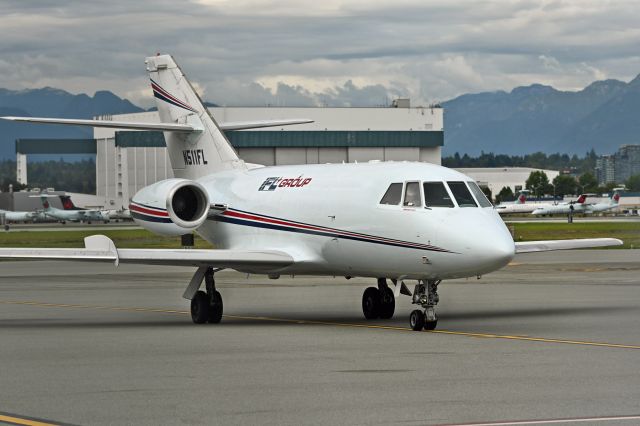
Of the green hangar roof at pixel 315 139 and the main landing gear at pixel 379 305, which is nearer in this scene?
the main landing gear at pixel 379 305

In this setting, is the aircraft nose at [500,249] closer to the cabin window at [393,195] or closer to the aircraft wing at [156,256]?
the cabin window at [393,195]

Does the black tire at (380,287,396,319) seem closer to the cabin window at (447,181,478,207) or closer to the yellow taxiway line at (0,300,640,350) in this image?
the yellow taxiway line at (0,300,640,350)

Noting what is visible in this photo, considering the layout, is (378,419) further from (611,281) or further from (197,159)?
(611,281)

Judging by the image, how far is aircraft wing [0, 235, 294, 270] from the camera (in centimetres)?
1997

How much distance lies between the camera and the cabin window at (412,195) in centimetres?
1978

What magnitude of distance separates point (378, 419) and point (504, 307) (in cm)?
1370

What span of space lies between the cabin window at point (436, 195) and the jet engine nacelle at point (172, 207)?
18.2 ft

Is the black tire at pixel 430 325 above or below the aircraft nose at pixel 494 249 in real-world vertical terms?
below

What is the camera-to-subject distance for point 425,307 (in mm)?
19062

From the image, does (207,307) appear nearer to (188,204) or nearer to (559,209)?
(188,204)

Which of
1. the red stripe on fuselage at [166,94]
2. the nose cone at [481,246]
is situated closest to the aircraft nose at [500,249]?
the nose cone at [481,246]

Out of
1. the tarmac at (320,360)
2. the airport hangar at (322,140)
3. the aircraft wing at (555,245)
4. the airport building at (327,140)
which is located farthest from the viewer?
the airport building at (327,140)

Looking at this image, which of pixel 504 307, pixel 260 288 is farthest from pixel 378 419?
pixel 260 288

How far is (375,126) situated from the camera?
125 m
